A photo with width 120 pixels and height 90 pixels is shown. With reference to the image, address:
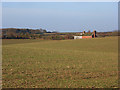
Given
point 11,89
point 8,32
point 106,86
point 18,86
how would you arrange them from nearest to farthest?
point 11,89 < point 18,86 < point 106,86 < point 8,32

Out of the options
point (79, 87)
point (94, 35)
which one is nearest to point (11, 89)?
point (79, 87)

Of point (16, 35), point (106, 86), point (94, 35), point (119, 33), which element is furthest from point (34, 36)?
point (106, 86)

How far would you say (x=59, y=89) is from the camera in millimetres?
7730

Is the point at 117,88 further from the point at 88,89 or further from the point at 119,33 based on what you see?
the point at 119,33

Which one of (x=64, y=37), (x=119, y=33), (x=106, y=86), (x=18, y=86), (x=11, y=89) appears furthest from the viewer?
(x=64, y=37)

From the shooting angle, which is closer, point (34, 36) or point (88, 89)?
point (88, 89)

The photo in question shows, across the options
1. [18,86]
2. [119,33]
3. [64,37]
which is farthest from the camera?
[64,37]

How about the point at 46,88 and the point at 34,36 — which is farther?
the point at 34,36

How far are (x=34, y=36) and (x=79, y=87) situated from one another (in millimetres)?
88693

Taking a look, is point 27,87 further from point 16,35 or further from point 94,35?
point 94,35

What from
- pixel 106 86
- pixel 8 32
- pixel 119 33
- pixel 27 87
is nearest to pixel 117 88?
pixel 106 86

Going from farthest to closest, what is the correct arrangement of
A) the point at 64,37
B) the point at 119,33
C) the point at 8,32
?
the point at 64,37 → the point at 8,32 → the point at 119,33

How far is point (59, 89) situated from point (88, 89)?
3.78ft

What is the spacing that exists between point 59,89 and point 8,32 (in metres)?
84.4
